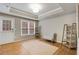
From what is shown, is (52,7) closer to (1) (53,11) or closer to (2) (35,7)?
(1) (53,11)

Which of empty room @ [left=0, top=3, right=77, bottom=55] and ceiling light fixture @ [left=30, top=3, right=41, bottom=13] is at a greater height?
ceiling light fixture @ [left=30, top=3, right=41, bottom=13]

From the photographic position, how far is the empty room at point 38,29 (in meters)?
1.87

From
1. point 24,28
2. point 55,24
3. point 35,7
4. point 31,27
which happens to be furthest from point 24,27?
point 55,24

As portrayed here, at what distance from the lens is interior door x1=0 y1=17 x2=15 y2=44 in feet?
6.06

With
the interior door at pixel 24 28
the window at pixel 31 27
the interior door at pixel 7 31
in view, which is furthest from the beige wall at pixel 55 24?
the interior door at pixel 7 31

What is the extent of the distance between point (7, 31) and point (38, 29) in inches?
21.4

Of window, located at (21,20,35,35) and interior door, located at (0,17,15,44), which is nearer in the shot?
interior door, located at (0,17,15,44)

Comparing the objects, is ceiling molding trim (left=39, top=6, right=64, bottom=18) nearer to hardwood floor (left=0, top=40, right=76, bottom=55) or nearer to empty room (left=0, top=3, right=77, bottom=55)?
empty room (left=0, top=3, right=77, bottom=55)

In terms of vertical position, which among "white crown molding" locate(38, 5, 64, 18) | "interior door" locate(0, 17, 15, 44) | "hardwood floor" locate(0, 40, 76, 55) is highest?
"white crown molding" locate(38, 5, 64, 18)

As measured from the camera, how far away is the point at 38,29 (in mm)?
1971

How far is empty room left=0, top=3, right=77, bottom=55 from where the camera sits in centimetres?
187

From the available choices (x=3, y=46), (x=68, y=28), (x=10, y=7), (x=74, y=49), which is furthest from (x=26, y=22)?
(x=74, y=49)

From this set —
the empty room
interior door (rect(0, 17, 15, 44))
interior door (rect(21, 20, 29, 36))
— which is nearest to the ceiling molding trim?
the empty room

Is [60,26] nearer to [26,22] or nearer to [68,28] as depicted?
[68,28]
